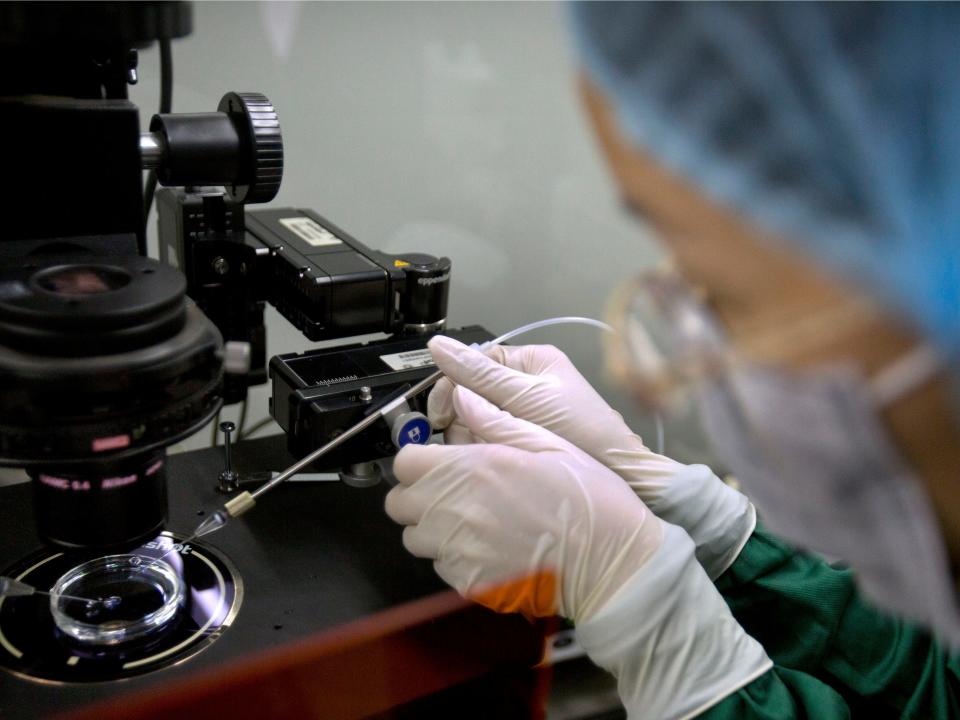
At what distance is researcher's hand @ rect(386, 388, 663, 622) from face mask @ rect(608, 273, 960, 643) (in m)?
0.29

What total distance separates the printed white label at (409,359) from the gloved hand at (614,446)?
3 cm

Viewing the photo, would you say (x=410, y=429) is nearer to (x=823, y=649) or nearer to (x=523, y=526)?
(x=523, y=526)

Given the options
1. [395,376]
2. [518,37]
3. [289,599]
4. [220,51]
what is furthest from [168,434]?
[518,37]

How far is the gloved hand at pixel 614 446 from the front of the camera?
97 centimetres

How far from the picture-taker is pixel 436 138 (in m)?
1.40

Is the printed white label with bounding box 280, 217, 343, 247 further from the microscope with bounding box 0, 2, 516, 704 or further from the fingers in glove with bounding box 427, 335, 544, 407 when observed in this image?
the fingers in glove with bounding box 427, 335, 544, 407

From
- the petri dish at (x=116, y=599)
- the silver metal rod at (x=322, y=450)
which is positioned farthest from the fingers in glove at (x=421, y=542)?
the petri dish at (x=116, y=599)

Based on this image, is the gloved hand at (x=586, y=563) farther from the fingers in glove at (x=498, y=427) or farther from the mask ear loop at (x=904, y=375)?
the mask ear loop at (x=904, y=375)

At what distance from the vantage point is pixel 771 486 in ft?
1.73

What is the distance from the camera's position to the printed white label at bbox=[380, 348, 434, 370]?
38.1 inches

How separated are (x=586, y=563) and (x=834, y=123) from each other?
537mm

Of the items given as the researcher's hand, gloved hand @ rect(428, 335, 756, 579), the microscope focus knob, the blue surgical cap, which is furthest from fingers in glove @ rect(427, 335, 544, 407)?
the blue surgical cap

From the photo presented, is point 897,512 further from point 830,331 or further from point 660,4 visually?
point 660,4

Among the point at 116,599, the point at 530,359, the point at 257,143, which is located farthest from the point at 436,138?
the point at 116,599
